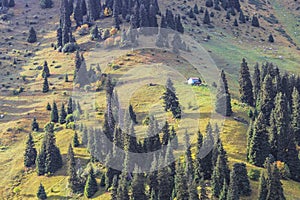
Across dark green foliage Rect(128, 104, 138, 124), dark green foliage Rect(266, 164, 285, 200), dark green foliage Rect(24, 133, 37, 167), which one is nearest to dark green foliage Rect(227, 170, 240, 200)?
dark green foliage Rect(266, 164, 285, 200)

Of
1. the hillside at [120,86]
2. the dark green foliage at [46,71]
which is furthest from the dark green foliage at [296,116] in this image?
the dark green foliage at [46,71]

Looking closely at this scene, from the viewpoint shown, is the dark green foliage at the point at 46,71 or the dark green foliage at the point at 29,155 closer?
the dark green foliage at the point at 29,155

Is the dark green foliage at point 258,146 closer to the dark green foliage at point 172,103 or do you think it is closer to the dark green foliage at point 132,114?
the dark green foliage at point 172,103

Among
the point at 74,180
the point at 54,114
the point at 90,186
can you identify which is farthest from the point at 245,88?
the point at 74,180

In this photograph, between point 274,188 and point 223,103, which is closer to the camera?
point 274,188

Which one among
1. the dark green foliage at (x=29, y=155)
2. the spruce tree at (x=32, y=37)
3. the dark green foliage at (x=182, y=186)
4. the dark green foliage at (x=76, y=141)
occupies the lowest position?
the dark green foliage at (x=29, y=155)

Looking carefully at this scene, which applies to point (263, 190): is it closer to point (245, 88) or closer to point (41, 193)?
point (41, 193)

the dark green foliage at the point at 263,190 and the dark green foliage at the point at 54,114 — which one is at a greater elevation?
the dark green foliage at the point at 263,190
